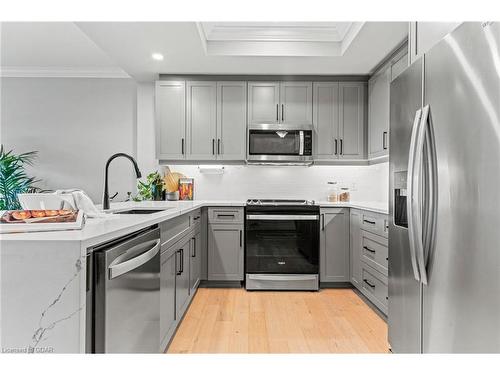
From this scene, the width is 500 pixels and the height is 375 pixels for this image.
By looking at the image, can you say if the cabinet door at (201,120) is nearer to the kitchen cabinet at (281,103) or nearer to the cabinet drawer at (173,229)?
the kitchen cabinet at (281,103)

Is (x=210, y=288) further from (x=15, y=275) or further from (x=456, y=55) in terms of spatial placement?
(x=456, y=55)

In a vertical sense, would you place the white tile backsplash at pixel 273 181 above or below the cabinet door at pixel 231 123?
below

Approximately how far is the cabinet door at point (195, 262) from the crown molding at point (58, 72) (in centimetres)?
259

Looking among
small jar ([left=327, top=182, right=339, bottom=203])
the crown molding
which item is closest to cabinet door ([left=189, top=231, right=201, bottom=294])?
small jar ([left=327, top=182, right=339, bottom=203])

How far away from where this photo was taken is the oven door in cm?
338

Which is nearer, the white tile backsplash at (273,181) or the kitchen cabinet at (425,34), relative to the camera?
the kitchen cabinet at (425,34)

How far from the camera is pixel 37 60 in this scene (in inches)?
163

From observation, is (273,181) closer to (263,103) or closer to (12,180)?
(263,103)

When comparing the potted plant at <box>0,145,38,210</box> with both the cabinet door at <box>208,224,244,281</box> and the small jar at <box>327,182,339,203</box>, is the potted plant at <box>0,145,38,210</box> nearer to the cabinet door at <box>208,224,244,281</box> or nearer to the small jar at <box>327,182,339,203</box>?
the cabinet door at <box>208,224,244,281</box>

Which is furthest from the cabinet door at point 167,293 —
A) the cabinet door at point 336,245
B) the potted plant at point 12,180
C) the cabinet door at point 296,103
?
the potted plant at point 12,180

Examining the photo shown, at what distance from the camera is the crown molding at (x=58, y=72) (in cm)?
435

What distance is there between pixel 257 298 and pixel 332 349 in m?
1.14

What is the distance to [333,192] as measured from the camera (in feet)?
13.2
